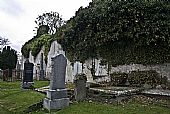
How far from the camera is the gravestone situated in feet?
33.0

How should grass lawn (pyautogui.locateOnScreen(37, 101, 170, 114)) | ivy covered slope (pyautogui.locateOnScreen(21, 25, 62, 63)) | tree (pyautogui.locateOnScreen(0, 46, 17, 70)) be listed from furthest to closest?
tree (pyautogui.locateOnScreen(0, 46, 17, 70)), ivy covered slope (pyautogui.locateOnScreen(21, 25, 62, 63)), grass lawn (pyautogui.locateOnScreen(37, 101, 170, 114))

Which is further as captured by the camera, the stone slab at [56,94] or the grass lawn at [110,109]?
the stone slab at [56,94]

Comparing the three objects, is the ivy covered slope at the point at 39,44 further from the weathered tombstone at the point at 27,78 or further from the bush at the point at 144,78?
the bush at the point at 144,78

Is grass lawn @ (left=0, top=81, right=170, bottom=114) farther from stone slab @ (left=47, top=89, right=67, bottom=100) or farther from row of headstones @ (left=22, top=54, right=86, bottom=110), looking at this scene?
stone slab @ (left=47, top=89, right=67, bottom=100)

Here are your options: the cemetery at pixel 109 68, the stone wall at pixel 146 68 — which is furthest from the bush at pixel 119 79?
the stone wall at pixel 146 68

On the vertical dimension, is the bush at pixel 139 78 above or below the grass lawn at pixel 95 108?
above

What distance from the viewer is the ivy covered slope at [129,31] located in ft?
48.6

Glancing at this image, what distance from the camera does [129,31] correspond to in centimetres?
1557

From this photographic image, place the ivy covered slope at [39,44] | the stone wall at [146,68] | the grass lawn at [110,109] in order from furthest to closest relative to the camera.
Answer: the ivy covered slope at [39,44], the stone wall at [146,68], the grass lawn at [110,109]

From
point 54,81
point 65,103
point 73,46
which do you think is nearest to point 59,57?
point 54,81

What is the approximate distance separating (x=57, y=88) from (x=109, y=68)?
8.33 m

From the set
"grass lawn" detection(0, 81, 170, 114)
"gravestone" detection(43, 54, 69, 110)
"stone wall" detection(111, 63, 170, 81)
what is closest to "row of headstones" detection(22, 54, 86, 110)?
"gravestone" detection(43, 54, 69, 110)

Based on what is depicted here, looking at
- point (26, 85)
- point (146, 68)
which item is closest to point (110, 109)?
point (146, 68)

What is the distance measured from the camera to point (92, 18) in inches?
722
